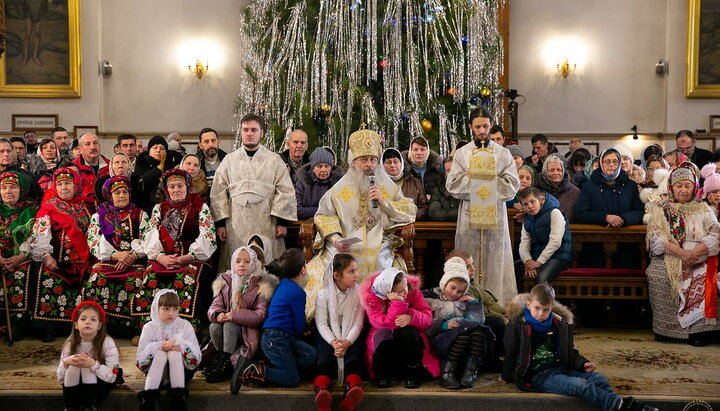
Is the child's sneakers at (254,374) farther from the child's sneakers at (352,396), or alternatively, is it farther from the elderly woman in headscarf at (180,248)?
the elderly woman in headscarf at (180,248)

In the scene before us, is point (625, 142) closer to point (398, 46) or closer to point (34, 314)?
point (398, 46)

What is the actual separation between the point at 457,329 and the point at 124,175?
3064 millimetres

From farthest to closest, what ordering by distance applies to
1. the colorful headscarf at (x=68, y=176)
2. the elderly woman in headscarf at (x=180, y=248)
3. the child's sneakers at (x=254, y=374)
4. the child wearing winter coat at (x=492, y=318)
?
the colorful headscarf at (x=68, y=176) → the elderly woman in headscarf at (x=180, y=248) → the child wearing winter coat at (x=492, y=318) → the child's sneakers at (x=254, y=374)

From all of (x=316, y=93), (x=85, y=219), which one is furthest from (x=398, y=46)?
(x=85, y=219)

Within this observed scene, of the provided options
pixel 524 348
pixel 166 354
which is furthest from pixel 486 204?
pixel 166 354

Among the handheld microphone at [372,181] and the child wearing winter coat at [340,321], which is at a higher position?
the handheld microphone at [372,181]

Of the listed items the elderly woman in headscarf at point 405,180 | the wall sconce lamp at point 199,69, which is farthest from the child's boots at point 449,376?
the wall sconce lamp at point 199,69

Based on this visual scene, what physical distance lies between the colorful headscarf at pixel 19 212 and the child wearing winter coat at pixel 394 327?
2.98 metres

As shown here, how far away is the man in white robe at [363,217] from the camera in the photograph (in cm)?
624

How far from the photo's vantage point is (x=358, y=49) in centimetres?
1109

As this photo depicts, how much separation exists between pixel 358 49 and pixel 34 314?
589 cm

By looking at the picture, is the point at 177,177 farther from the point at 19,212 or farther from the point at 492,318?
the point at 492,318

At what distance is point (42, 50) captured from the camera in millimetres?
12961

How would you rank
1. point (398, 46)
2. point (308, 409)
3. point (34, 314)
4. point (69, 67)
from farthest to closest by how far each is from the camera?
point (69, 67)
point (398, 46)
point (34, 314)
point (308, 409)
